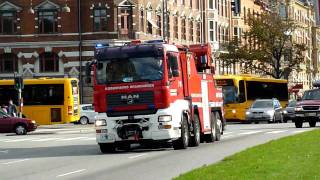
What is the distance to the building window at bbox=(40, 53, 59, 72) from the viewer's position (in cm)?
7000

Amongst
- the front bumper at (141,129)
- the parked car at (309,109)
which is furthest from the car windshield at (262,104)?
the front bumper at (141,129)

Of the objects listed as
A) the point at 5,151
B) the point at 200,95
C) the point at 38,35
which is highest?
the point at 38,35

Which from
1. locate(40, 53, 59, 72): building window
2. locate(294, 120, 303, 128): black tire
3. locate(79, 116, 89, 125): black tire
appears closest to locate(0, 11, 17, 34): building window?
locate(40, 53, 59, 72): building window

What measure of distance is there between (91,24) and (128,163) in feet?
164

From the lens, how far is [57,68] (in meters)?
70.0

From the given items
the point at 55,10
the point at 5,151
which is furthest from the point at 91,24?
the point at 5,151

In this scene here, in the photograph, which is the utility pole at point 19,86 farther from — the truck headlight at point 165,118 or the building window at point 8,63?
the building window at point 8,63

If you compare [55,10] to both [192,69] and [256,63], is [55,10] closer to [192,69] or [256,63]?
[256,63]

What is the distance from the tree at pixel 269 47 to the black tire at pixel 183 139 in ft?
200

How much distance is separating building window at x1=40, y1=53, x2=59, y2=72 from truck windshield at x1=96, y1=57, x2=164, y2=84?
46996 mm

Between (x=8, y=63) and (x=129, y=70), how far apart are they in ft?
161

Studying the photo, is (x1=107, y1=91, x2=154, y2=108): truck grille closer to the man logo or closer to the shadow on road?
the man logo

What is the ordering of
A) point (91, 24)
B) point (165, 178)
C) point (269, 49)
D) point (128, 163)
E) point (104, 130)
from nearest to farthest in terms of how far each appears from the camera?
point (165, 178)
point (128, 163)
point (104, 130)
point (91, 24)
point (269, 49)

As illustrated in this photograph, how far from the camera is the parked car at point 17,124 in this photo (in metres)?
41.9
